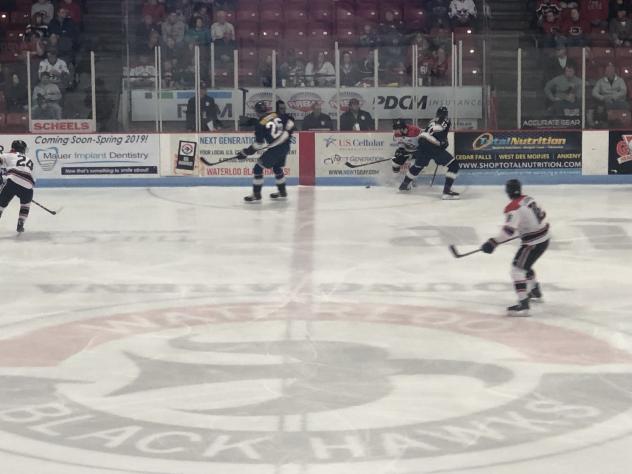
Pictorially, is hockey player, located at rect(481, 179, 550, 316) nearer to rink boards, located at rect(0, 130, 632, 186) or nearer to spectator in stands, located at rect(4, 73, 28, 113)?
rink boards, located at rect(0, 130, 632, 186)

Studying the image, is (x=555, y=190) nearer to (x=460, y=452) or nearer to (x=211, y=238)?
(x=211, y=238)

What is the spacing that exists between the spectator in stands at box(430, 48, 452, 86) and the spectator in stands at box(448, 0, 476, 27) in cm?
173

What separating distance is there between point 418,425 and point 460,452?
44cm

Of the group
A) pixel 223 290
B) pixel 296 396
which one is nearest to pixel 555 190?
pixel 223 290

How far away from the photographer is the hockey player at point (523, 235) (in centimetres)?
778

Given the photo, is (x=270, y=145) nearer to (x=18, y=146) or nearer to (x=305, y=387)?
(x=18, y=146)

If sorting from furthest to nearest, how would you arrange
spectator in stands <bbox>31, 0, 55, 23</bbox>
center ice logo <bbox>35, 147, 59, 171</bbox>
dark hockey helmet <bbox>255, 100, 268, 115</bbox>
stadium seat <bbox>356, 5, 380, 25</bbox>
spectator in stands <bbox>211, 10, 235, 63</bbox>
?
spectator in stands <bbox>31, 0, 55, 23</bbox> < stadium seat <bbox>356, 5, 380, 25</bbox> < spectator in stands <bbox>211, 10, 235, 63</bbox> < center ice logo <bbox>35, 147, 59, 171</bbox> < dark hockey helmet <bbox>255, 100, 268, 115</bbox>

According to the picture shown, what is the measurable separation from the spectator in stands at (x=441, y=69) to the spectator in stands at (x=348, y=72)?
992 mm

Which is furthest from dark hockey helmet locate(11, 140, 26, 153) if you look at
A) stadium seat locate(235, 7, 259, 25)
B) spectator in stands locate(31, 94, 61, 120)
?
stadium seat locate(235, 7, 259, 25)

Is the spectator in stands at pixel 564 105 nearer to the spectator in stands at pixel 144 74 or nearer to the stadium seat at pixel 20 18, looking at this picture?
the spectator in stands at pixel 144 74

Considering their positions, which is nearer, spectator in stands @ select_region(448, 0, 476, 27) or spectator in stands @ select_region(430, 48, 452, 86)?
spectator in stands @ select_region(430, 48, 452, 86)

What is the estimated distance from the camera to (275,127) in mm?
14172

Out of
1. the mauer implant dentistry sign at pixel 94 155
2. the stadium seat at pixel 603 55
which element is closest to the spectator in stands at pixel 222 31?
the mauer implant dentistry sign at pixel 94 155

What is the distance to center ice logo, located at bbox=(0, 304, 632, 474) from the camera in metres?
5.17
